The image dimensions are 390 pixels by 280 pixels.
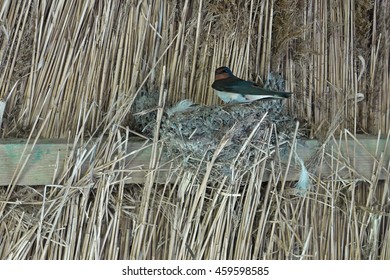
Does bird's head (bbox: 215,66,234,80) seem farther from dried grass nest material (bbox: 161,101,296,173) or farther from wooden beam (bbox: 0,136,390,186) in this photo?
wooden beam (bbox: 0,136,390,186)

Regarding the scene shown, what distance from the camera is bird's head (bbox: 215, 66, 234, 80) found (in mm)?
2912

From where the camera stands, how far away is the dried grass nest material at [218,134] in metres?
2.76

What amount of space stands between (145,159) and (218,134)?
37 centimetres

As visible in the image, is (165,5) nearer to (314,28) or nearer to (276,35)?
(276,35)

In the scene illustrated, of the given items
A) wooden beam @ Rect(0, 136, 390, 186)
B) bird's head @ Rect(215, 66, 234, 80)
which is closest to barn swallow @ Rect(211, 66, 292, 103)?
bird's head @ Rect(215, 66, 234, 80)

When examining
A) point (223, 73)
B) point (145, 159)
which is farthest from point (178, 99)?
point (145, 159)

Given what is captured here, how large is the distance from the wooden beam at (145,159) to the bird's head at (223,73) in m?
0.47

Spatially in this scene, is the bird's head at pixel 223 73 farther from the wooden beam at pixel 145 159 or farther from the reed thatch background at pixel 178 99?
the wooden beam at pixel 145 159

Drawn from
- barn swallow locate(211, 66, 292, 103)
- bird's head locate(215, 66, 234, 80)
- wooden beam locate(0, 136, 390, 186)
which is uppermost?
bird's head locate(215, 66, 234, 80)

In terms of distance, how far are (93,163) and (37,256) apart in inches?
20.2

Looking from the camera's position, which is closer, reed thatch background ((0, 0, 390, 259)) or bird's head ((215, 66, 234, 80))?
reed thatch background ((0, 0, 390, 259))

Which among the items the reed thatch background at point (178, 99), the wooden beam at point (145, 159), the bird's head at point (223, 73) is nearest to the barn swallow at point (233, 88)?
the bird's head at point (223, 73)

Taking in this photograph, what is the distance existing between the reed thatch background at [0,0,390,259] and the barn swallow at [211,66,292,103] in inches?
5.4

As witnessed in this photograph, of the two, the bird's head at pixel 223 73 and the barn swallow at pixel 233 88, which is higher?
the bird's head at pixel 223 73
